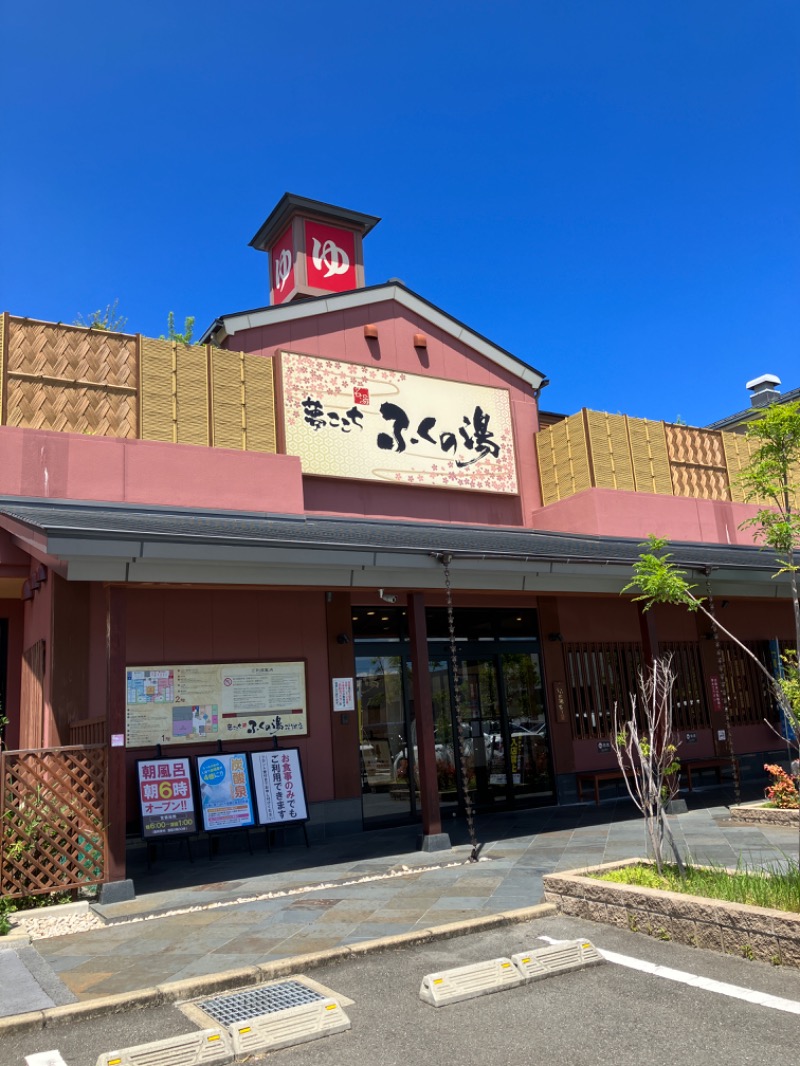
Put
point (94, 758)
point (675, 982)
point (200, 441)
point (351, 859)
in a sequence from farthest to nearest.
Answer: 1. point (200, 441)
2. point (351, 859)
3. point (94, 758)
4. point (675, 982)

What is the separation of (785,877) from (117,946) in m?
4.58

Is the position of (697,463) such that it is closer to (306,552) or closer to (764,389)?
(764,389)

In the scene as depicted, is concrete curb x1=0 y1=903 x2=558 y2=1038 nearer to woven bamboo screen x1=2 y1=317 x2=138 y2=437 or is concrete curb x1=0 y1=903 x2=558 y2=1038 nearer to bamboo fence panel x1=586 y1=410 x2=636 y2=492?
woven bamboo screen x1=2 y1=317 x2=138 y2=437

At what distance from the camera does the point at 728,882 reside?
5500 mm

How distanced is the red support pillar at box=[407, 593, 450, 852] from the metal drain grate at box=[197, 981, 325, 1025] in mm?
3959

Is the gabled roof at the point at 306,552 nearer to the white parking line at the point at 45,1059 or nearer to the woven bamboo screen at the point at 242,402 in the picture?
the woven bamboo screen at the point at 242,402

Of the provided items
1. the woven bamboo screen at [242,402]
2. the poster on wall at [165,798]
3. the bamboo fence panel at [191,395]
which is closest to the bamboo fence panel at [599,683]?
the woven bamboo screen at [242,402]

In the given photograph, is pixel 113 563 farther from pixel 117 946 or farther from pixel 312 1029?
pixel 312 1029

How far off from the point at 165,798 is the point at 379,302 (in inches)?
320

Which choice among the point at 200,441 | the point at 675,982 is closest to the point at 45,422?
the point at 200,441

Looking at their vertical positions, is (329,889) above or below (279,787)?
below

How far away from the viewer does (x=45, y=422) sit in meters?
9.88

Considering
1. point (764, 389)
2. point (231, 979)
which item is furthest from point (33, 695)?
point (764, 389)

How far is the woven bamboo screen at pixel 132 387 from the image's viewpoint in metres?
A: 9.91
